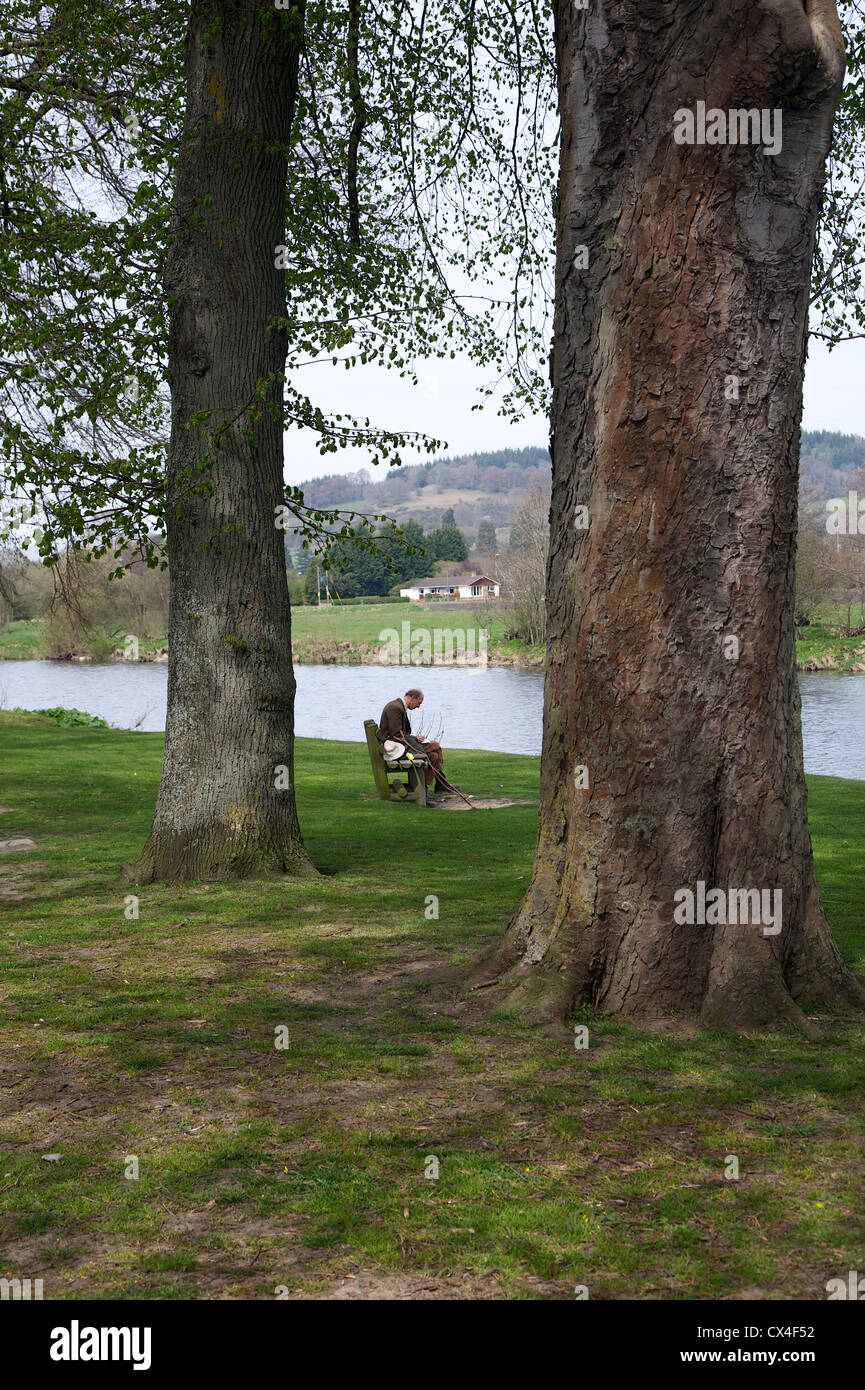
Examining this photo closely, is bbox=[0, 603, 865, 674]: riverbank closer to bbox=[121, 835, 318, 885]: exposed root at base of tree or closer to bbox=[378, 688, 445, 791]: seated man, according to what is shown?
bbox=[378, 688, 445, 791]: seated man

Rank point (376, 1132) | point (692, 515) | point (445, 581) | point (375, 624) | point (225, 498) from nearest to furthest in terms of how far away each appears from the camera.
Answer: point (376, 1132)
point (692, 515)
point (225, 498)
point (375, 624)
point (445, 581)

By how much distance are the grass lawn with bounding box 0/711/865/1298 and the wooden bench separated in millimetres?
8102

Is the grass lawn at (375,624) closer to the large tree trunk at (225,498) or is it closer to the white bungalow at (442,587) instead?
the white bungalow at (442,587)

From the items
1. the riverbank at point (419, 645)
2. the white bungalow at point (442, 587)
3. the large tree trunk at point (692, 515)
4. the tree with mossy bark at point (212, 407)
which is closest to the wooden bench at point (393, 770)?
the tree with mossy bark at point (212, 407)

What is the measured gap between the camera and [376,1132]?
422cm

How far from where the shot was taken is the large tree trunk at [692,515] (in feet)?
16.9

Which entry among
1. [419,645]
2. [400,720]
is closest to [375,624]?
[419,645]

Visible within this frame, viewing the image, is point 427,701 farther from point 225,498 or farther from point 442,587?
point 442,587

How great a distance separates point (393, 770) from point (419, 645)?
4825 centimetres

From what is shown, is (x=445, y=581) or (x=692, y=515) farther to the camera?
(x=445, y=581)

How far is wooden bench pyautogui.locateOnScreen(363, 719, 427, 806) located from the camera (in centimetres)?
1574

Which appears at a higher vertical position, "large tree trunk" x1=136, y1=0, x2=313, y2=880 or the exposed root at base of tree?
"large tree trunk" x1=136, y1=0, x2=313, y2=880

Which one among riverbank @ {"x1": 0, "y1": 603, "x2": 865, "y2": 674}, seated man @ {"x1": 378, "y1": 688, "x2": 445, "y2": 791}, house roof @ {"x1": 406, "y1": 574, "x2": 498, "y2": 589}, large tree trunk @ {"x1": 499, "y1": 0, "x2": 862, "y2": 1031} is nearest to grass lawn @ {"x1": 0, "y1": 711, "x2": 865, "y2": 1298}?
large tree trunk @ {"x1": 499, "y1": 0, "x2": 862, "y2": 1031}
